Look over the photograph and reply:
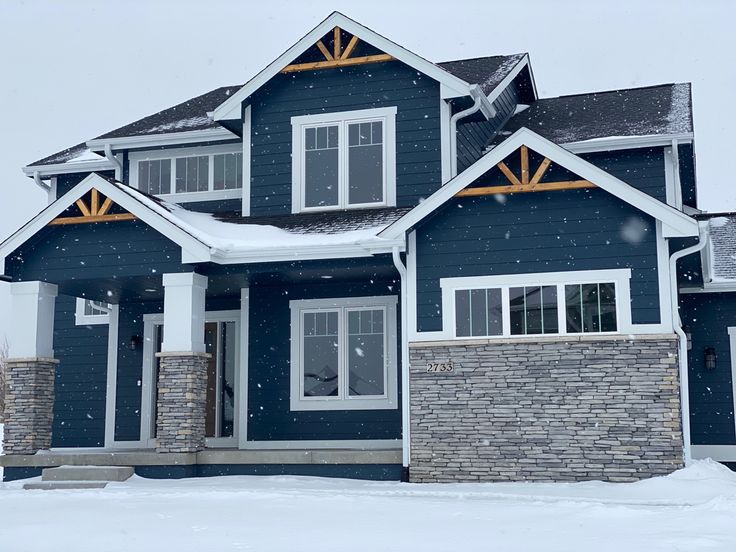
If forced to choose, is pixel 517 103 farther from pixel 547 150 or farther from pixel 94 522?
pixel 94 522

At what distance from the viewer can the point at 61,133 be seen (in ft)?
517

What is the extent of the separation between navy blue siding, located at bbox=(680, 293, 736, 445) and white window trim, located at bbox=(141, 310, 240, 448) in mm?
7288

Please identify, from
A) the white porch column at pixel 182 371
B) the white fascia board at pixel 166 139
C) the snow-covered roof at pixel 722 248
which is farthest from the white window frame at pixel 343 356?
the snow-covered roof at pixel 722 248

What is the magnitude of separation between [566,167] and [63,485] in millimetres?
8017

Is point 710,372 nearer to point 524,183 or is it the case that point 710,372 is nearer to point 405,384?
point 524,183

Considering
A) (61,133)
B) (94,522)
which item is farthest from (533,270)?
(61,133)

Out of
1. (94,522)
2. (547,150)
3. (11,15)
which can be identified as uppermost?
(11,15)

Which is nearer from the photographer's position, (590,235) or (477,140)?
(590,235)

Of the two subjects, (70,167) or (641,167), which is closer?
(641,167)

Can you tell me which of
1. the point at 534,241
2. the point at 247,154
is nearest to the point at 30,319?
the point at 247,154

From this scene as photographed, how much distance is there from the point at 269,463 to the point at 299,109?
5.89 metres

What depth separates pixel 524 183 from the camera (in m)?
13.5

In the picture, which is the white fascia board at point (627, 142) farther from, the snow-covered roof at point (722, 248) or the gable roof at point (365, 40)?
the gable roof at point (365, 40)

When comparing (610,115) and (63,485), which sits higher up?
(610,115)
